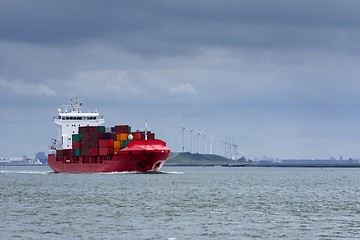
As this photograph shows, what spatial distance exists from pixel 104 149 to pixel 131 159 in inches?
333

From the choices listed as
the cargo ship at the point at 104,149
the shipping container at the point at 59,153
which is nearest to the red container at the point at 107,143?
the cargo ship at the point at 104,149

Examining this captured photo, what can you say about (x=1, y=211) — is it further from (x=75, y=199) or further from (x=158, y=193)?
(x=158, y=193)

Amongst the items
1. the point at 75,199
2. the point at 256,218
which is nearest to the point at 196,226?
the point at 256,218

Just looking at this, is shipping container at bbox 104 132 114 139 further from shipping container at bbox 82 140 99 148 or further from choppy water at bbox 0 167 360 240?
choppy water at bbox 0 167 360 240

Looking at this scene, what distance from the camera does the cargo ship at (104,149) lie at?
14698 centimetres

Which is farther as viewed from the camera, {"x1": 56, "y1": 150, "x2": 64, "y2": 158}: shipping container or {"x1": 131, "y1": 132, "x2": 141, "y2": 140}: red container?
{"x1": 56, "y1": 150, "x2": 64, "y2": 158}: shipping container

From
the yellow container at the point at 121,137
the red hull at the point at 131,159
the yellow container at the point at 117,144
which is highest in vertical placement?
the yellow container at the point at 121,137

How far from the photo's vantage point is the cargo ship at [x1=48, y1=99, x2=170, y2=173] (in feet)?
482

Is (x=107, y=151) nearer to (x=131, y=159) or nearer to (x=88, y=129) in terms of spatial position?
(x=131, y=159)

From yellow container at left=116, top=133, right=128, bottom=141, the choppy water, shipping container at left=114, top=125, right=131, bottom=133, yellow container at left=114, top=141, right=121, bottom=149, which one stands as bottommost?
the choppy water

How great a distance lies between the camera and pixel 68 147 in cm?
17825

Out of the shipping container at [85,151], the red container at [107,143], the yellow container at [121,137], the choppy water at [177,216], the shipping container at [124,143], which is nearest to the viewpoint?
the choppy water at [177,216]

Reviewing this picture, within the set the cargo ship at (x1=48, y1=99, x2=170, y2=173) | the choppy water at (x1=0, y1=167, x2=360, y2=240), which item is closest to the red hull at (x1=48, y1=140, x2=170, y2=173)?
the cargo ship at (x1=48, y1=99, x2=170, y2=173)

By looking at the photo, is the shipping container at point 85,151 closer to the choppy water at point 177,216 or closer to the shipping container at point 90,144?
the shipping container at point 90,144
